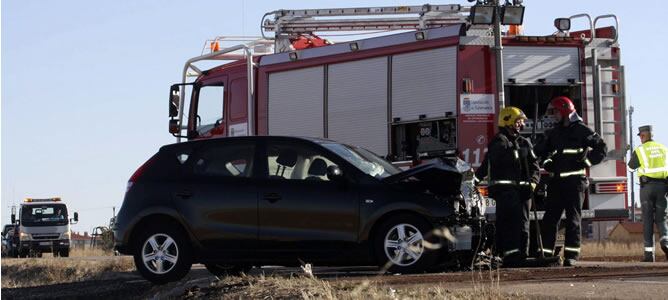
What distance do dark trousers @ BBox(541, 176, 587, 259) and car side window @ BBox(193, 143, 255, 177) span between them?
11.0 ft

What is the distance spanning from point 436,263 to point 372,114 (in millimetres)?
5658

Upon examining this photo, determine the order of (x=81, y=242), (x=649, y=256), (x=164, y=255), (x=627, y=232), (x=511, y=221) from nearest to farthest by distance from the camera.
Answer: (x=164, y=255) → (x=511, y=221) → (x=649, y=256) → (x=627, y=232) → (x=81, y=242)

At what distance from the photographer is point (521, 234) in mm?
12984

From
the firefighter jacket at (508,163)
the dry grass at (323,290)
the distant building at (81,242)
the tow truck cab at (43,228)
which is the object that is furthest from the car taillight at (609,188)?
the distant building at (81,242)

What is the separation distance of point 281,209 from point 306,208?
0.26m

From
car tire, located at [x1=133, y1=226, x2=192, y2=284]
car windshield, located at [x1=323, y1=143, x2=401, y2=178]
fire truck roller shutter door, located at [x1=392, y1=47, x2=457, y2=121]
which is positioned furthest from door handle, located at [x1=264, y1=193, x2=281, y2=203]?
fire truck roller shutter door, located at [x1=392, y1=47, x2=457, y2=121]

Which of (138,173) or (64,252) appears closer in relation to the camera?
(138,173)

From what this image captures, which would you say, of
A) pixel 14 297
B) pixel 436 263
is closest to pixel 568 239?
pixel 436 263

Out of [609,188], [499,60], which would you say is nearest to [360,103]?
[499,60]

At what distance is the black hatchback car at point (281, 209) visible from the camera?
12.0 metres

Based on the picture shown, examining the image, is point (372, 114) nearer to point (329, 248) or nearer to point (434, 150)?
point (434, 150)

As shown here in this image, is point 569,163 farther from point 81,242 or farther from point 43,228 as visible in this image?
point 81,242

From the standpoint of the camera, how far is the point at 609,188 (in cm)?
1633

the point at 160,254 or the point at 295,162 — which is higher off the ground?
the point at 295,162
